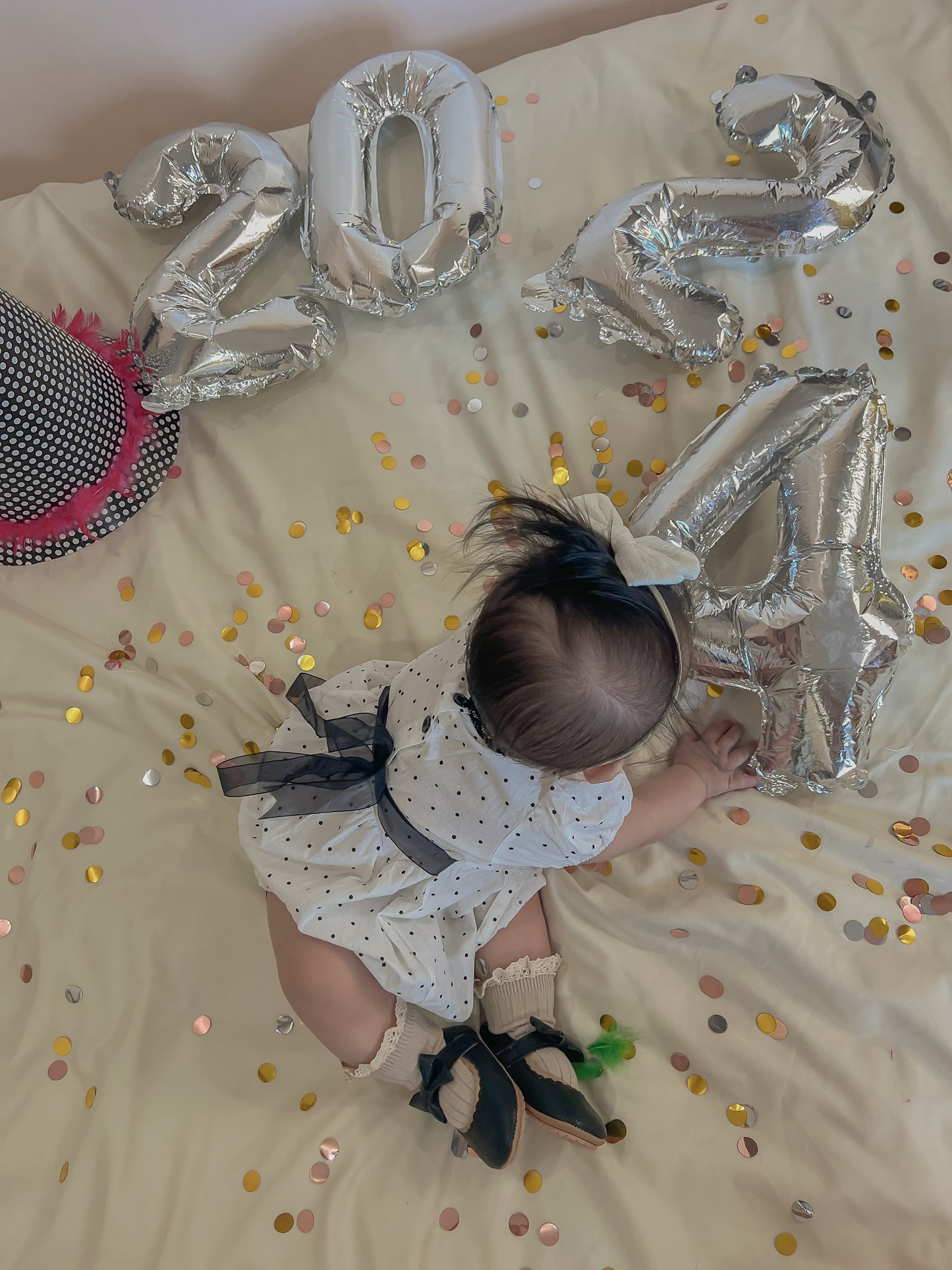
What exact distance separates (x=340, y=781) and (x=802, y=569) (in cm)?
44

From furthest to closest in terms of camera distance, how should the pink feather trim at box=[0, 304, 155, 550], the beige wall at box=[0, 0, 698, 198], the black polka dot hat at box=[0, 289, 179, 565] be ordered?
1. the beige wall at box=[0, 0, 698, 198]
2. the pink feather trim at box=[0, 304, 155, 550]
3. the black polka dot hat at box=[0, 289, 179, 565]

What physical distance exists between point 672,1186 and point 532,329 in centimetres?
83

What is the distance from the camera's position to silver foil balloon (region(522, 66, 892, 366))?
84 cm

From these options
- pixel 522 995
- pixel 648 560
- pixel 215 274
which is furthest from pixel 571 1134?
pixel 215 274

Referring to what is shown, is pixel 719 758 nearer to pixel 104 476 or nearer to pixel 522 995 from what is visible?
pixel 522 995

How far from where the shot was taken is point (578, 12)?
111 cm

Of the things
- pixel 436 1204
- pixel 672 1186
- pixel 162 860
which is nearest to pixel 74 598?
pixel 162 860

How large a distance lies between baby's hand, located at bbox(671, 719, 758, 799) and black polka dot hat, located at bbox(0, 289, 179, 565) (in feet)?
2.17

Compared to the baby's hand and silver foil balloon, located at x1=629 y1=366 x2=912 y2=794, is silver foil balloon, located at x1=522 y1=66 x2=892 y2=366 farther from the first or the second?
the baby's hand

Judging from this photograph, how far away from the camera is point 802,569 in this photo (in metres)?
0.73

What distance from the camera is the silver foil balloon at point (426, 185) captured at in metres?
0.90

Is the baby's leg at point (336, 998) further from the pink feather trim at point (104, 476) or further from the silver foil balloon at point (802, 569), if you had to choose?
the pink feather trim at point (104, 476)

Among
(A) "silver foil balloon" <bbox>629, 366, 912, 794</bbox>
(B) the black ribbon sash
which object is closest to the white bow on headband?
(A) "silver foil balloon" <bbox>629, 366, 912, 794</bbox>

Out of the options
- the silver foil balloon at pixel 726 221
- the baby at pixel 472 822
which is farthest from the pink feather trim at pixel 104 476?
the silver foil balloon at pixel 726 221
